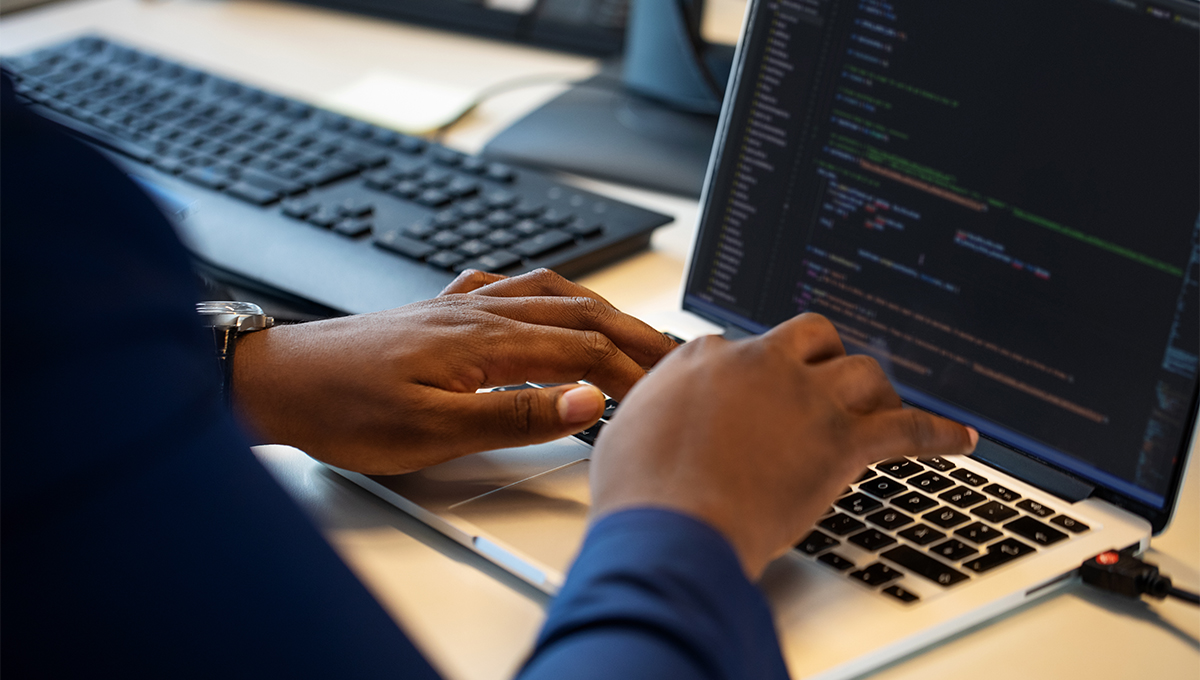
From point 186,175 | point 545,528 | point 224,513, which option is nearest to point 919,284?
point 545,528

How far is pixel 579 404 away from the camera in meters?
0.58

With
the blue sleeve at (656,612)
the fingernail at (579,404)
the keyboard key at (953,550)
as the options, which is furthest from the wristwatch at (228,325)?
the keyboard key at (953,550)

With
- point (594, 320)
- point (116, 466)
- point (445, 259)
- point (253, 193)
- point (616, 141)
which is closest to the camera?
point (116, 466)

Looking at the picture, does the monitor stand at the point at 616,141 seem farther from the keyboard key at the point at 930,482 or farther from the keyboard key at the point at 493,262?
the keyboard key at the point at 930,482

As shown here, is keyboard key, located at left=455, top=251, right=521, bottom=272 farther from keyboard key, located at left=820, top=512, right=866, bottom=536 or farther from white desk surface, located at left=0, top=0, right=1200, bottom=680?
keyboard key, located at left=820, top=512, right=866, bottom=536

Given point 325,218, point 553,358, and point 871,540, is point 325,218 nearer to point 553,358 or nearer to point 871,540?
point 553,358

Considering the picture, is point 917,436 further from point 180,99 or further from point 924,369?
point 180,99

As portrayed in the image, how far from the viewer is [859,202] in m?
0.69

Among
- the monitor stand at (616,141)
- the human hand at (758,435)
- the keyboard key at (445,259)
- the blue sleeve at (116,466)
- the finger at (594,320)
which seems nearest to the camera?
the blue sleeve at (116,466)

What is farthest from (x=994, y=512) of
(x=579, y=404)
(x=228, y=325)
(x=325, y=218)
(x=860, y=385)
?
(x=325, y=218)

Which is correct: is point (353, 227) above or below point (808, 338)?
below

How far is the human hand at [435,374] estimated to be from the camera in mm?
587

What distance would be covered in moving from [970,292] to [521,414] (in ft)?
0.95

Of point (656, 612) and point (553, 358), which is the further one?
point (553, 358)
